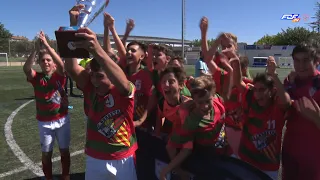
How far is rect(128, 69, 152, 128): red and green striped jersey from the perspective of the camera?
3.77 m

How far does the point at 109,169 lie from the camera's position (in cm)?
260

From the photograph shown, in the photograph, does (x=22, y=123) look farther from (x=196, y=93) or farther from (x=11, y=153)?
(x=196, y=93)

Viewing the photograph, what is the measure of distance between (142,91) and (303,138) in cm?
196

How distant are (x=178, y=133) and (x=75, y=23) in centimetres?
124

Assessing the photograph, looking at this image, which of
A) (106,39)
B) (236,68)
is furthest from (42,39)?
(236,68)

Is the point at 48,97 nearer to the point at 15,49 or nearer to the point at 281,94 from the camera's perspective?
the point at 281,94

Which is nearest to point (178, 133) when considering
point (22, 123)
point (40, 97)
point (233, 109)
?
point (233, 109)

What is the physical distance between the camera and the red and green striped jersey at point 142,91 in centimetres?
377

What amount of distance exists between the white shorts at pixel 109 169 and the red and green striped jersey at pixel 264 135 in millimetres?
1172

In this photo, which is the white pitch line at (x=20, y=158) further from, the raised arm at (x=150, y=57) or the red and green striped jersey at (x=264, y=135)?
the red and green striped jersey at (x=264, y=135)

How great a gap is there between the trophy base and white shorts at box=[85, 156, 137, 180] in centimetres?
102

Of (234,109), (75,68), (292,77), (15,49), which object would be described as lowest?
Answer: (234,109)

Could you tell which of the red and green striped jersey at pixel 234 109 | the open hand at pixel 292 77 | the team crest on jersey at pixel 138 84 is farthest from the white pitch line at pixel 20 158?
the open hand at pixel 292 77

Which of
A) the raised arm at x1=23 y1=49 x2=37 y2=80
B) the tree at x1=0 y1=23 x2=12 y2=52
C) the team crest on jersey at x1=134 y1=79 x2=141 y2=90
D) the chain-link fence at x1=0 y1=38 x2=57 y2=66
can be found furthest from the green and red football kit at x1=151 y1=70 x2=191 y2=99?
the tree at x1=0 y1=23 x2=12 y2=52
